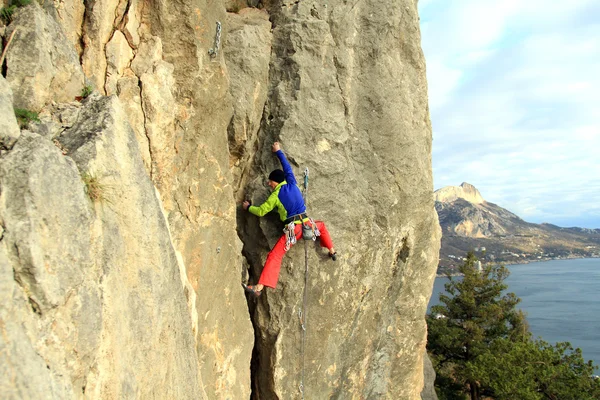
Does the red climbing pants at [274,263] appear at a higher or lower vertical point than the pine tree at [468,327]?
higher

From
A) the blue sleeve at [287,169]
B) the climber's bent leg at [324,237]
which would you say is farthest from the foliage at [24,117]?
the climber's bent leg at [324,237]

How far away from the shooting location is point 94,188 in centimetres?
346

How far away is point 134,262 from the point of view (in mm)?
3828

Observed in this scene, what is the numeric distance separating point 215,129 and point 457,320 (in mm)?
19687

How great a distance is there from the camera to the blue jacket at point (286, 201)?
22.2ft

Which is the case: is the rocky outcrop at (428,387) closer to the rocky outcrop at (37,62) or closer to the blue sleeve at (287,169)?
the blue sleeve at (287,169)

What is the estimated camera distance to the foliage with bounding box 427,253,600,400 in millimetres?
14719

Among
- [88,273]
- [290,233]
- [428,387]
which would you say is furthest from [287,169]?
[428,387]

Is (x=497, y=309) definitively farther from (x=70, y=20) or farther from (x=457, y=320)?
(x=70, y=20)

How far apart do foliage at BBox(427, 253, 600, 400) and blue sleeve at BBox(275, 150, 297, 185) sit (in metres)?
11.8

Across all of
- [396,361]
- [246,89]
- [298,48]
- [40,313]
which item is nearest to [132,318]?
[40,313]

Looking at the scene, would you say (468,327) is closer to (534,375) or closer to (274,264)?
(534,375)

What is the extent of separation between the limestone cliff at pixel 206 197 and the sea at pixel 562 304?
2467 centimetres

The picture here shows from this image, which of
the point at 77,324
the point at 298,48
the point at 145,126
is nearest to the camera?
the point at 77,324
